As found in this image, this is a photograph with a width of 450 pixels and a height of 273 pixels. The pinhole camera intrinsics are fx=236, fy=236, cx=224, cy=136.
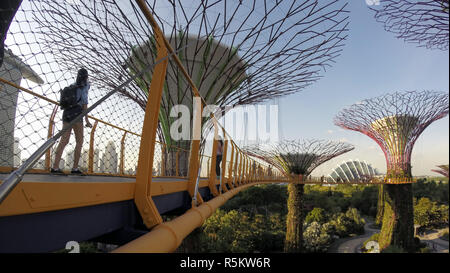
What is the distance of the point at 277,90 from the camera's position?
29.4 feet

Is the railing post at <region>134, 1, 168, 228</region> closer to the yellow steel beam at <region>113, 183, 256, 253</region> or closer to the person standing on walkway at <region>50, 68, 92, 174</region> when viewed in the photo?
the yellow steel beam at <region>113, 183, 256, 253</region>

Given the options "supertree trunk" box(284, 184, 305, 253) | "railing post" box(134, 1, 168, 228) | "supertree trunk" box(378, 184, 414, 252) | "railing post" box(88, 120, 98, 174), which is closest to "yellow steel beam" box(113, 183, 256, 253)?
"railing post" box(134, 1, 168, 228)

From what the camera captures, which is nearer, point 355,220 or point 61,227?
point 61,227

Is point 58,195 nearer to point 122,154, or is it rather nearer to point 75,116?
point 75,116

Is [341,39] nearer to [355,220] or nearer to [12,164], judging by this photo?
[12,164]

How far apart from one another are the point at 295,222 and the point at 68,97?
16.9 meters

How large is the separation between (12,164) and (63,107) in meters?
1.05

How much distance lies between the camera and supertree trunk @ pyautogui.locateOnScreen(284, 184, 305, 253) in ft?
53.5

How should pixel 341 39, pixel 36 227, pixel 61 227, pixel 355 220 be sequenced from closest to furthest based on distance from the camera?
1. pixel 36 227
2. pixel 61 227
3. pixel 341 39
4. pixel 355 220

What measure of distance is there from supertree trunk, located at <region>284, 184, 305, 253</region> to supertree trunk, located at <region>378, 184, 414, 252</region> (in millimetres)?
5119

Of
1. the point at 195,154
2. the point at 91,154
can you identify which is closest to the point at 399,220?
the point at 195,154

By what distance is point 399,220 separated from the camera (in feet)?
48.1
